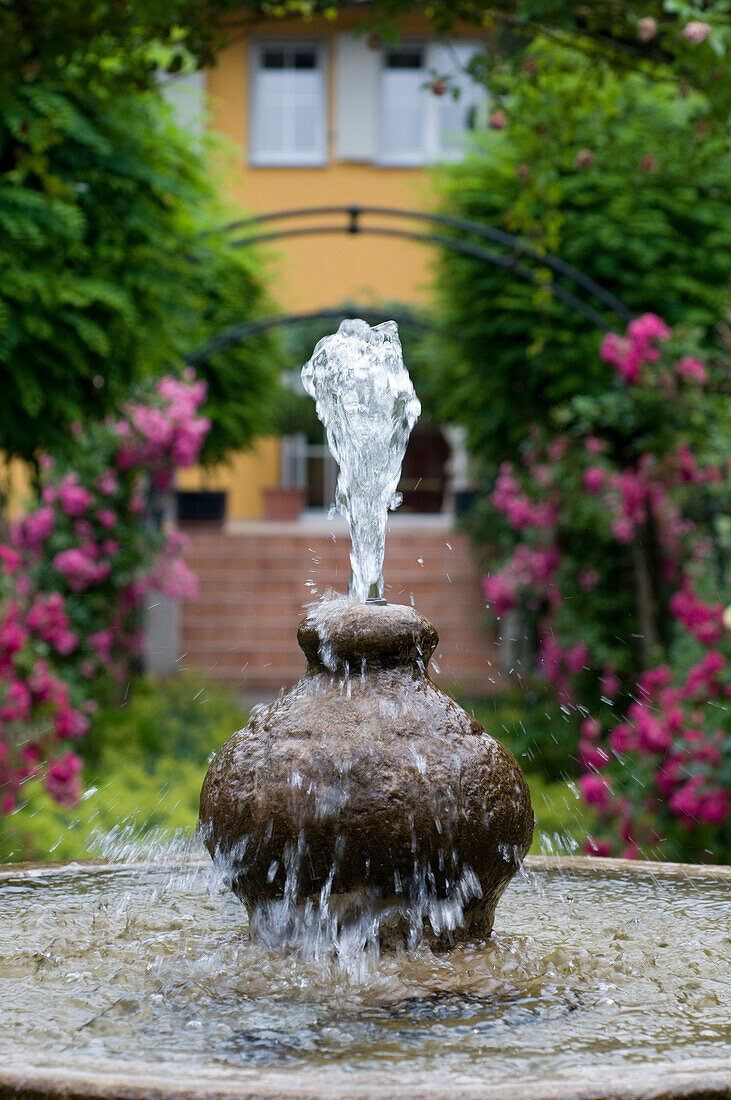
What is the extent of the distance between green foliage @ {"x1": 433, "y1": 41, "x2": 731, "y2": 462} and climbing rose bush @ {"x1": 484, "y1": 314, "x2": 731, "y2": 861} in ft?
0.78

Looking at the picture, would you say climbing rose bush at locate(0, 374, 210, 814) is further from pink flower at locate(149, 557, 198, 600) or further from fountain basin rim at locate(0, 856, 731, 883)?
fountain basin rim at locate(0, 856, 731, 883)

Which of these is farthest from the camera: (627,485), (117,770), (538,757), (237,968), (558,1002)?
(538,757)

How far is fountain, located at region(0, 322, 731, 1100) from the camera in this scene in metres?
1.57

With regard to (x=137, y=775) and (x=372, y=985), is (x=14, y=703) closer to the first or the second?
(x=137, y=775)

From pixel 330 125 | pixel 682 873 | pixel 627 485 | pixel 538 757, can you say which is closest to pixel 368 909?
pixel 682 873

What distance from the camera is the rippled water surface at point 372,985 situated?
162 centimetres

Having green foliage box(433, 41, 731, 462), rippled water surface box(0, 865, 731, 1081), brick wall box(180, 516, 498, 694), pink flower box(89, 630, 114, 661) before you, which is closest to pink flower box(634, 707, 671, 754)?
green foliage box(433, 41, 731, 462)

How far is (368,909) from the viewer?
197 cm

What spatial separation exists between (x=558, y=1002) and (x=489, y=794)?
1.00 feet

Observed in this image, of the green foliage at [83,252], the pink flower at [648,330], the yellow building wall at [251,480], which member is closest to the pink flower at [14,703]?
the green foliage at [83,252]

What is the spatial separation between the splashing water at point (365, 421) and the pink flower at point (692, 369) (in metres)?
4.06

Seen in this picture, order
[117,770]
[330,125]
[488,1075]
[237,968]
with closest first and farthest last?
[488,1075] < [237,968] < [117,770] < [330,125]

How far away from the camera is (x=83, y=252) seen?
4.38 metres

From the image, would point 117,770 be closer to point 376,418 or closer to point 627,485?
point 627,485
